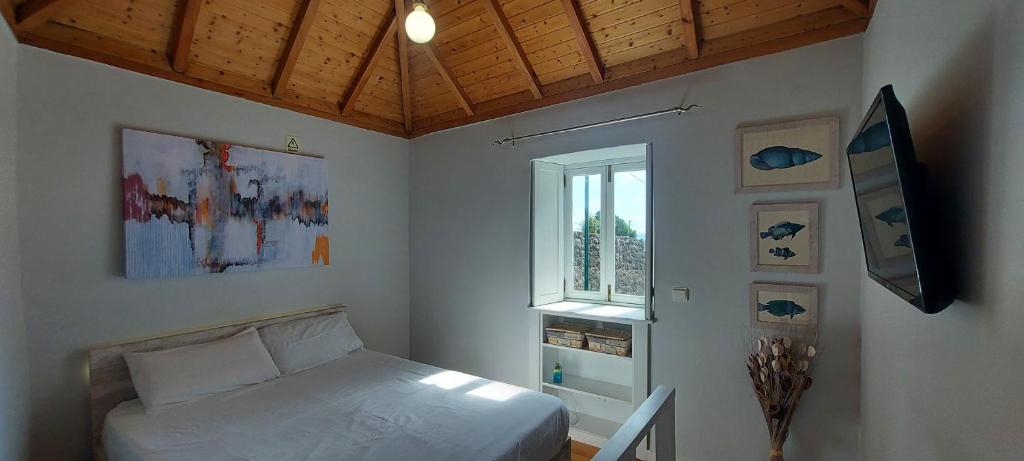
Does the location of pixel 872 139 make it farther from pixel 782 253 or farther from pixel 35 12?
pixel 35 12

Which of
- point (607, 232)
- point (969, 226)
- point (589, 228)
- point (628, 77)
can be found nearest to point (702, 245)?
point (607, 232)

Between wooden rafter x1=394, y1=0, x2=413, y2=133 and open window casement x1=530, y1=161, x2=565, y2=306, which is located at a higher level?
wooden rafter x1=394, y1=0, x2=413, y2=133

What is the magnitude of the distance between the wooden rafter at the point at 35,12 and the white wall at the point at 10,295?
9cm

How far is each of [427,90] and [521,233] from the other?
1605 millimetres

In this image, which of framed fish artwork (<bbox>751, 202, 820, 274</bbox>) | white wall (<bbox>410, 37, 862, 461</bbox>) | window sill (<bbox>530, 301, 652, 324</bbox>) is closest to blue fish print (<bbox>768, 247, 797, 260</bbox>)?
framed fish artwork (<bbox>751, 202, 820, 274</bbox>)

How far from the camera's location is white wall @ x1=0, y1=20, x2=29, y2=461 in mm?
1896

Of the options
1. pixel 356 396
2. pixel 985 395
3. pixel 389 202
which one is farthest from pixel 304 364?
pixel 985 395

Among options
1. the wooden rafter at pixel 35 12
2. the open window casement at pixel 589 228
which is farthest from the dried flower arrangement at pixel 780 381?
the wooden rafter at pixel 35 12

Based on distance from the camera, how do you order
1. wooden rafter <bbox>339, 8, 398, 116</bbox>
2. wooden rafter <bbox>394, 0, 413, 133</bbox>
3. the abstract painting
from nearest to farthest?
1. the abstract painting
2. wooden rafter <bbox>394, 0, 413, 133</bbox>
3. wooden rafter <bbox>339, 8, 398, 116</bbox>

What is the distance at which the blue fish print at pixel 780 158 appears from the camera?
228 cm

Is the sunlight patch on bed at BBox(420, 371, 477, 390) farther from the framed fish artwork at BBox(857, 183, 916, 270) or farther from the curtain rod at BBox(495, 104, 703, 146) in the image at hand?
the framed fish artwork at BBox(857, 183, 916, 270)

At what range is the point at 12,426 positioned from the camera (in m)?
1.97

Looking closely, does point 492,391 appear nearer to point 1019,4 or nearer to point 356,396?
point 356,396

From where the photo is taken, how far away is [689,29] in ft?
8.00
